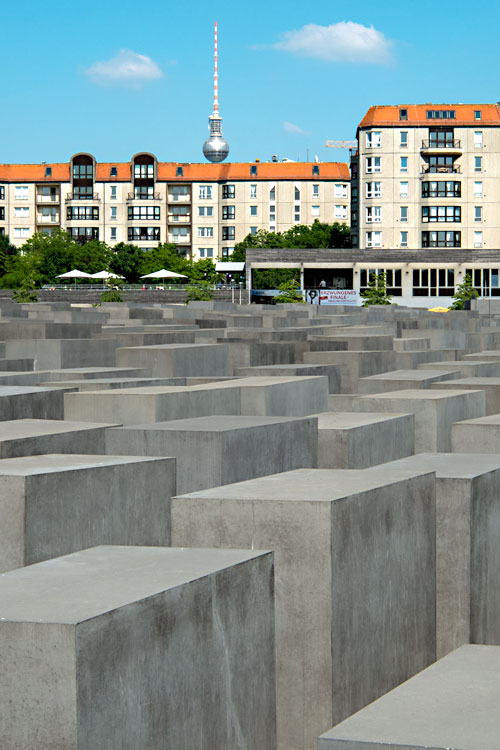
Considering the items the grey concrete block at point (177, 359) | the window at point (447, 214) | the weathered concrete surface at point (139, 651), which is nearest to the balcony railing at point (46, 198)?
the window at point (447, 214)

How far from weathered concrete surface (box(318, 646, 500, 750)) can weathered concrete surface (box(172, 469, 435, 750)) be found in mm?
1122

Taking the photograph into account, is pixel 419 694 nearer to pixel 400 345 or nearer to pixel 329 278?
pixel 400 345

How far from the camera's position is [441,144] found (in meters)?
88.6

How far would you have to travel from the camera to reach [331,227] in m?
115

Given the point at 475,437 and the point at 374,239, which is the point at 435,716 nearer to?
the point at 475,437

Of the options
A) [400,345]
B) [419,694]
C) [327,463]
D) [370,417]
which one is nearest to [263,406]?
[370,417]

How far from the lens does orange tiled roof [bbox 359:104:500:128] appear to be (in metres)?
88.2

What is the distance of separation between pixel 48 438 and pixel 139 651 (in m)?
3.71

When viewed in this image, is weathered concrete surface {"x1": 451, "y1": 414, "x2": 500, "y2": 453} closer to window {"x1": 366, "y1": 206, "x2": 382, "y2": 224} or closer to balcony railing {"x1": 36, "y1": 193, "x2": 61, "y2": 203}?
window {"x1": 366, "y1": 206, "x2": 382, "y2": 224}

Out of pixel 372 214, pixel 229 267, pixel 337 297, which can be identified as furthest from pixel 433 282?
pixel 229 267

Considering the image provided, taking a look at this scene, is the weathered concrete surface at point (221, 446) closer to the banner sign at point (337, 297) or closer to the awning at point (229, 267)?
the banner sign at point (337, 297)

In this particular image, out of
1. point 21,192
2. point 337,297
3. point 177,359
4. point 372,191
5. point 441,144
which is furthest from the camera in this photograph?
point 21,192

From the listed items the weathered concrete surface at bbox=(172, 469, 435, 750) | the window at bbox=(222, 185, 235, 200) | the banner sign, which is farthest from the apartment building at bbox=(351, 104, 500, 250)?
the weathered concrete surface at bbox=(172, 469, 435, 750)

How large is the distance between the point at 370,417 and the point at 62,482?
4486 millimetres
